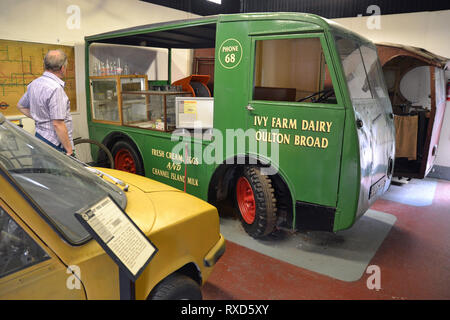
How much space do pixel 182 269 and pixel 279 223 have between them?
2.35 meters

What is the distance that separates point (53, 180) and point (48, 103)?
1797mm

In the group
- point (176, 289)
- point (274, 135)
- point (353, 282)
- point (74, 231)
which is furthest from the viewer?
point (274, 135)

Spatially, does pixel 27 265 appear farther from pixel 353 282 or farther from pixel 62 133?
pixel 353 282

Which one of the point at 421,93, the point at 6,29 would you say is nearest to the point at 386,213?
the point at 421,93

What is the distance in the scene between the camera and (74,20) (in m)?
5.77

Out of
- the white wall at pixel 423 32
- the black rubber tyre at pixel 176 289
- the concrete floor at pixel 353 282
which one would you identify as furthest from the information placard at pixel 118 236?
the white wall at pixel 423 32

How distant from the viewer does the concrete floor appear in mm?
2904

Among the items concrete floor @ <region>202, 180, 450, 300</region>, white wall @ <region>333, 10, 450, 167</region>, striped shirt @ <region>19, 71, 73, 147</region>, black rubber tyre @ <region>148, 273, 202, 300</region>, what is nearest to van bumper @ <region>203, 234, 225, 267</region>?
black rubber tyre @ <region>148, 273, 202, 300</region>

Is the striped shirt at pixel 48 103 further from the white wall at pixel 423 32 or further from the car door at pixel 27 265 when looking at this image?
the white wall at pixel 423 32

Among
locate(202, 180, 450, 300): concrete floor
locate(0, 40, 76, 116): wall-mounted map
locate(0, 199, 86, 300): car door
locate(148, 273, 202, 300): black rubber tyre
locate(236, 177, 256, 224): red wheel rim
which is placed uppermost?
locate(0, 40, 76, 116): wall-mounted map

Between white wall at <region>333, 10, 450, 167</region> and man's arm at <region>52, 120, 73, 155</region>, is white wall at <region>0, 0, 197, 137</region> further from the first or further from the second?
white wall at <region>333, 10, 450, 167</region>

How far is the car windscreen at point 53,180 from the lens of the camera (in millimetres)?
1514

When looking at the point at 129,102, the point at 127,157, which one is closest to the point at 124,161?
the point at 127,157

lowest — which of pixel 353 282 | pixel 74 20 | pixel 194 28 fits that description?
pixel 353 282
